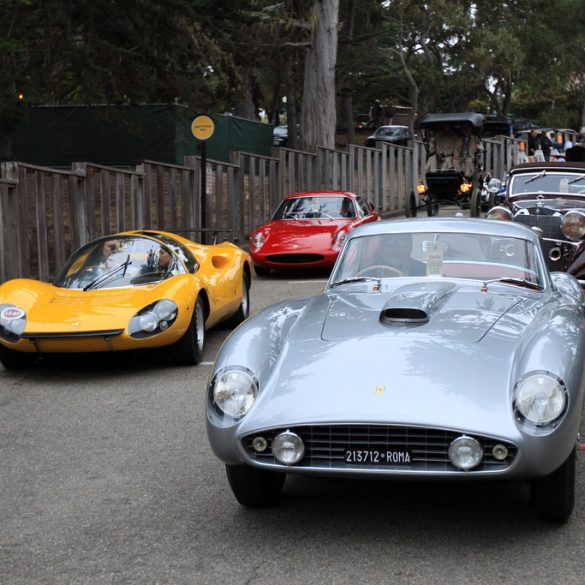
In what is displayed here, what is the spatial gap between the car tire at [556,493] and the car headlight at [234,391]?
1376 millimetres

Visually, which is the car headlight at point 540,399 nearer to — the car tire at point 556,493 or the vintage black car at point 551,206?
the car tire at point 556,493

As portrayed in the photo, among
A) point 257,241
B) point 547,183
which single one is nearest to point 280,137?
point 257,241

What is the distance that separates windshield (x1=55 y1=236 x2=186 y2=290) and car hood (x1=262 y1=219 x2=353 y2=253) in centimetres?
702

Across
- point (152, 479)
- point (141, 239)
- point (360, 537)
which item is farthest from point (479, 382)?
point (141, 239)

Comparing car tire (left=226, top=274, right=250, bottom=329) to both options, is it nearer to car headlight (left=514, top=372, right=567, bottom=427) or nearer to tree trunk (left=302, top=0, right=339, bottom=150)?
car headlight (left=514, top=372, right=567, bottom=427)

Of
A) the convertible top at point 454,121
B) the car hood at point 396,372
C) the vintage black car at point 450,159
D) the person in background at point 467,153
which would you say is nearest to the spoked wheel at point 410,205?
the vintage black car at point 450,159

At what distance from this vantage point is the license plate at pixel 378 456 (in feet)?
14.8

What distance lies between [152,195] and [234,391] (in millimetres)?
14482

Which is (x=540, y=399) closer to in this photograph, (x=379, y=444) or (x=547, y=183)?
(x=379, y=444)

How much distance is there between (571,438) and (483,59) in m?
43.8

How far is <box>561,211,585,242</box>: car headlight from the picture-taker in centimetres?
1092

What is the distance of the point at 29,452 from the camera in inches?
259

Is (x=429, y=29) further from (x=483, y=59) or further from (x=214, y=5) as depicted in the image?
(x=214, y=5)

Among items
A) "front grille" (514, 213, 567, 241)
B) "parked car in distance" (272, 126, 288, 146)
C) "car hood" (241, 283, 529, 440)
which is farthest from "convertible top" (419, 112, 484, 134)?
"car hood" (241, 283, 529, 440)
